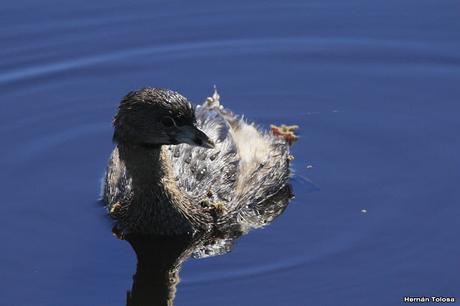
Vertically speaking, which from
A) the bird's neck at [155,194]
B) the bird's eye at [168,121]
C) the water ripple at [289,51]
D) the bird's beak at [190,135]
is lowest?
the bird's neck at [155,194]

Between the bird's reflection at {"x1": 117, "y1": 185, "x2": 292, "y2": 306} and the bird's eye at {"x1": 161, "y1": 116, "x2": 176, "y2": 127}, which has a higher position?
the bird's eye at {"x1": 161, "y1": 116, "x2": 176, "y2": 127}

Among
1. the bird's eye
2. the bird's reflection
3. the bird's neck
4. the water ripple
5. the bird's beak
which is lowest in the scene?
the bird's reflection

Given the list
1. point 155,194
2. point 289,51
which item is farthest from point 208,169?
point 289,51

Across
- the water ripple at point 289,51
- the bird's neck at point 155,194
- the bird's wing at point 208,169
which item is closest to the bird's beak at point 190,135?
the bird's neck at point 155,194

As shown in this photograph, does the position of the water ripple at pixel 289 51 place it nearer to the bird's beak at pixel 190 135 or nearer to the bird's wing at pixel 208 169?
the bird's wing at pixel 208 169

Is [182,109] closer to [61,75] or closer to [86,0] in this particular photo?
[61,75]

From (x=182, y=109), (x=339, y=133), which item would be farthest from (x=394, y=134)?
(x=182, y=109)

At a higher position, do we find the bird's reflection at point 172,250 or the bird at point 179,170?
the bird at point 179,170

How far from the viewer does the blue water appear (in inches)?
388

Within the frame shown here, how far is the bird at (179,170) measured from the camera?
33.4ft

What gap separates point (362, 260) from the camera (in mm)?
9969

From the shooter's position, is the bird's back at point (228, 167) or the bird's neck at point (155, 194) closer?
the bird's neck at point (155, 194)

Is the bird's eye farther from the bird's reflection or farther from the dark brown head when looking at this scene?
the bird's reflection

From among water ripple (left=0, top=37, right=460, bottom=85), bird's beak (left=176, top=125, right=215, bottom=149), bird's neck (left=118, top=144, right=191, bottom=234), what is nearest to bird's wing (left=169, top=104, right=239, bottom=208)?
bird's neck (left=118, top=144, right=191, bottom=234)
